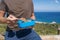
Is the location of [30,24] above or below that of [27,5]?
below

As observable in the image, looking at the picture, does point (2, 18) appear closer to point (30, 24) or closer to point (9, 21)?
point (9, 21)

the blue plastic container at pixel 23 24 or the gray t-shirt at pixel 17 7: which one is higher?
the gray t-shirt at pixel 17 7

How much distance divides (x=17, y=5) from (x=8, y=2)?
88 millimetres

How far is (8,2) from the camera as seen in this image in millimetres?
2094

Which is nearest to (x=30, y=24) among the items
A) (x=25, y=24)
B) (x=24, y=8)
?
(x=25, y=24)

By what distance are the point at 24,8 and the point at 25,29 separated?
0.64 ft

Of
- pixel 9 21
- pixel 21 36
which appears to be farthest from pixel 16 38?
pixel 9 21

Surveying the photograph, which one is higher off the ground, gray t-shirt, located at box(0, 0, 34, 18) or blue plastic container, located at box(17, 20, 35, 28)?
gray t-shirt, located at box(0, 0, 34, 18)

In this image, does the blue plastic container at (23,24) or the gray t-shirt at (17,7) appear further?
the gray t-shirt at (17,7)

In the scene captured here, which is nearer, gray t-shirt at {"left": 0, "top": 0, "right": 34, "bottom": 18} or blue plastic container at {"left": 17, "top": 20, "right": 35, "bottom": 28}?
blue plastic container at {"left": 17, "top": 20, "right": 35, "bottom": 28}

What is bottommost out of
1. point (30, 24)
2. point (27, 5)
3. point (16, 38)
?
point (16, 38)

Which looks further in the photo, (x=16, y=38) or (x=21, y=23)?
(x=16, y=38)

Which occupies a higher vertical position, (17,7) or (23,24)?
(17,7)

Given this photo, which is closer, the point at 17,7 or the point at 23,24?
the point at 23,24
